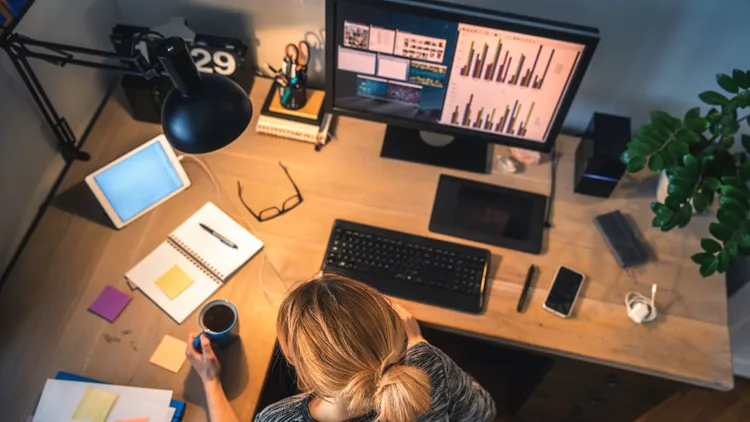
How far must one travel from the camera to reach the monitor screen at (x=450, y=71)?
128cm

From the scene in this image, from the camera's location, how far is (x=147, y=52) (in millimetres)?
1553

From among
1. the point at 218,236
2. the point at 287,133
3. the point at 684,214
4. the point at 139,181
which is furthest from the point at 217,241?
the point at 684,214

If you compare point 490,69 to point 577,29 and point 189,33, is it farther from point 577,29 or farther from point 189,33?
point 189,33

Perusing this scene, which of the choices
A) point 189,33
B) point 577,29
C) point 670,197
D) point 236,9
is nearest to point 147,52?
point 189,33

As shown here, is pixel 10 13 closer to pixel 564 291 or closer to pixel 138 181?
pixel 138 181

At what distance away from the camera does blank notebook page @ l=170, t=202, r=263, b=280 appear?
1417 mm

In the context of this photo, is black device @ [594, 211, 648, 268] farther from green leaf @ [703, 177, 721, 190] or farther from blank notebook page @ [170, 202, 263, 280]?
blank notebook page @ [170, 202, 263, 280]

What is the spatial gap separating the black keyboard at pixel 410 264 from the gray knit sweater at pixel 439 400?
0.59ft

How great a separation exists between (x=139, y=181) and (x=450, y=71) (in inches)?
30.9

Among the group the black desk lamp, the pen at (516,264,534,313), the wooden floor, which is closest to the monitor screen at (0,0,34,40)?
the black desk lamp

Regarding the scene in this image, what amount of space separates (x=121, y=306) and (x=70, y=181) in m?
0.38

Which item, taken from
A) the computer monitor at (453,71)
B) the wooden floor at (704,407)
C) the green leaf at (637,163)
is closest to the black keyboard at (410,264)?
the computer monitor at (453,71)

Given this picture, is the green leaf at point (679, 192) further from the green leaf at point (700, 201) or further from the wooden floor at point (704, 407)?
the wooden floor at point (704, 407)

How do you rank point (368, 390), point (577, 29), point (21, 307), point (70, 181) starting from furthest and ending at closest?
point (70, 181), point (21, 307), point (577, 29), point (368, 390)
